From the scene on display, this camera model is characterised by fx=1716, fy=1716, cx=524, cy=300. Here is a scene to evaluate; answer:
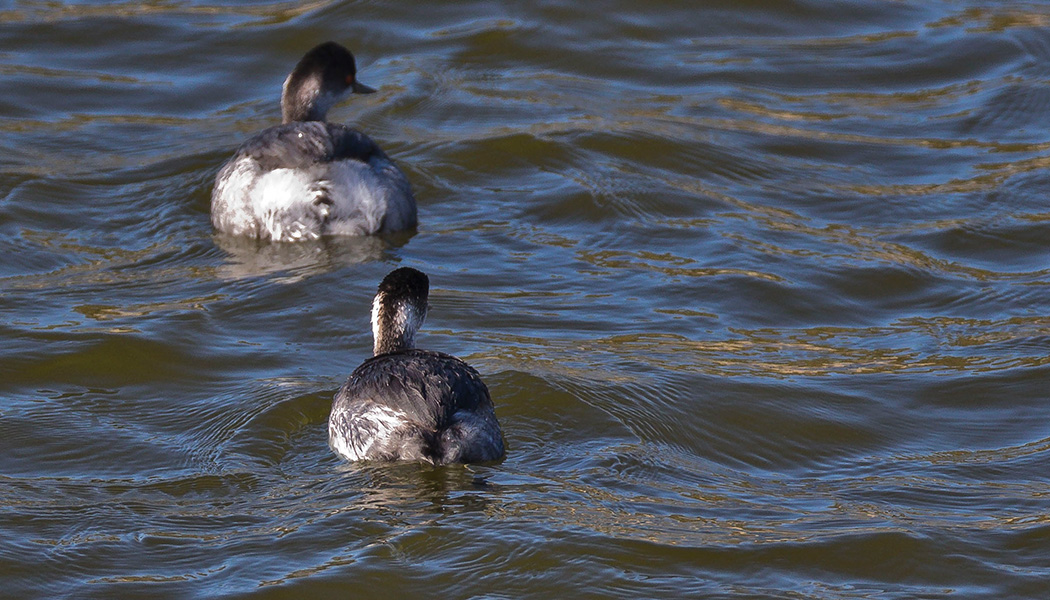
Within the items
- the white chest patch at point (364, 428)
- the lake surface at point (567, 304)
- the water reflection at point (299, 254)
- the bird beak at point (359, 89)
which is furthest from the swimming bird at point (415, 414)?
the bird beak at point (359, 89)

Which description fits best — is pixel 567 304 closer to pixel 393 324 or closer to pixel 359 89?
pixel 393 324

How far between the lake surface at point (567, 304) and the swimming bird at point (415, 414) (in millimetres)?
122

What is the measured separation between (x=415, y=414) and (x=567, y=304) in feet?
9.30

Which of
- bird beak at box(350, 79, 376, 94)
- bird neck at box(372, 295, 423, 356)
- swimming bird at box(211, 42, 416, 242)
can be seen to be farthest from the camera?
bird beak at box(350, 79, 376, 94)

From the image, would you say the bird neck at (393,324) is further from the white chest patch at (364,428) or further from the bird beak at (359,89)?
the bird beak at (359,89)

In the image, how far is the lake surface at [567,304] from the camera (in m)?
6.86

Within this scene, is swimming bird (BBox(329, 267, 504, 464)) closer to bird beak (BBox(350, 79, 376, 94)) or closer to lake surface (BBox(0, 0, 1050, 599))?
lake surface (BBox(0, 0, 1050, 599))

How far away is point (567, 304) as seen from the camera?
9969 mm

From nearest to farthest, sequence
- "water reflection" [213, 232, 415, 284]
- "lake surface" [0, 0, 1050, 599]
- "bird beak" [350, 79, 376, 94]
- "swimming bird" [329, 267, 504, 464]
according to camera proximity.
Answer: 1. "lake surface" [0, 0, 1050, 599]
2. "swimming bird" [329, 267, 504, 464]
3. "water reflection" [213, 232, 415, 284]
4. "bird beak" [350, 79, 376, 94]

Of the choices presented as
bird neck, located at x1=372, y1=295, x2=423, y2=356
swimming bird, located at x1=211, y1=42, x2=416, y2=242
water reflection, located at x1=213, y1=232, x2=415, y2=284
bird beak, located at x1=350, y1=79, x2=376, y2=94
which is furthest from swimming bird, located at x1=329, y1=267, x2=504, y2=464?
bird beak, located at x1=350, y1=79, x2=376, y2=94

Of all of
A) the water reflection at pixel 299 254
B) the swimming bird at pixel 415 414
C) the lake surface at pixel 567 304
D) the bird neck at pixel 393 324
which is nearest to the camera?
the lake surface at pixel 567 304

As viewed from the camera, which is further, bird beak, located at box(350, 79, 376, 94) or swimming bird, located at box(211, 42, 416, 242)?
bird beak, located at box(350, 79, 376, 94)

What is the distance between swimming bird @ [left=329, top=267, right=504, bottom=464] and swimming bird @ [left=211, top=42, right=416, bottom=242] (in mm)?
3353

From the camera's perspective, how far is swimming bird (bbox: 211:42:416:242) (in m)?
10.9
